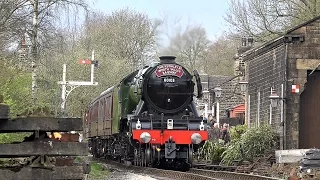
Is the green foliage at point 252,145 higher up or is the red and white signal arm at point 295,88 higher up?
the red and white signal arm at point 295,88

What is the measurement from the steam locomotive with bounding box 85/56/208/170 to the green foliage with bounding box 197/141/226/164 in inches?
170

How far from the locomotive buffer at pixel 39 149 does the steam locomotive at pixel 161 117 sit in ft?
41.9

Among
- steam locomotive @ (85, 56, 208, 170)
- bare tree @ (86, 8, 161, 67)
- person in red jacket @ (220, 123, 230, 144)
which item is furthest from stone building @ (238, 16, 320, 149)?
bare tree @ (86, 8, 161, 67)

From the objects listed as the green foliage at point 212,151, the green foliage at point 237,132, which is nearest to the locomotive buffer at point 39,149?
the green foliage at point 212,151

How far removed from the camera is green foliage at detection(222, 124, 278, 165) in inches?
928

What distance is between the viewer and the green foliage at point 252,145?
23.6 meters

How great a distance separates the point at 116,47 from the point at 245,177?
131 ft

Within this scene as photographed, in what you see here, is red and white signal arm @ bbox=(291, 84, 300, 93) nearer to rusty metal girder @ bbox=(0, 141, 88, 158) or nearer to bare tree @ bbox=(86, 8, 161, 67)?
rusty metal girder @ bbox=(0, 141, 88, 158)

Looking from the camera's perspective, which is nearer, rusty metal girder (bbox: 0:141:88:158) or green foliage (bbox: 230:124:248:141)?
rusty metal girder (bbox: 0:141:88:158)

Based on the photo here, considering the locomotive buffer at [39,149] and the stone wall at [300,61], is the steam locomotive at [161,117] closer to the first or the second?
the stone wall at [300,61]

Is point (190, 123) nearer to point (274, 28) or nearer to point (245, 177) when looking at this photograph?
point (245, 177)

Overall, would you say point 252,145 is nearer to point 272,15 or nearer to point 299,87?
point 299,87

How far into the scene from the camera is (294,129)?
2444 cm

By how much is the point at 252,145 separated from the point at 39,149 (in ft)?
58.7
